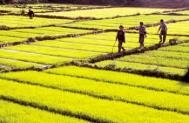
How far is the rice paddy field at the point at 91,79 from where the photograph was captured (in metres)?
13.2

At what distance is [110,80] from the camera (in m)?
17.8

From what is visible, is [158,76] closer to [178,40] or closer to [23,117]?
[23,117]

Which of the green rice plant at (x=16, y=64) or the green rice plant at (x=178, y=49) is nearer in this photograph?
the green rice plant at (x=16, y=64)

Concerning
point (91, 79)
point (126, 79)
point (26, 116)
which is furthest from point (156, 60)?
point (26, 116)

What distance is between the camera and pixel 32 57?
23.1 m

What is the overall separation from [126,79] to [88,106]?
423 centimetres

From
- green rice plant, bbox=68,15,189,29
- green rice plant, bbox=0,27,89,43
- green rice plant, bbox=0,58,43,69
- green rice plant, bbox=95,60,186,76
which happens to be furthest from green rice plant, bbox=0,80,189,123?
green rice plant, bbox=68,15,189,29

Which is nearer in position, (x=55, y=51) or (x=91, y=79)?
(x=91, y=79)

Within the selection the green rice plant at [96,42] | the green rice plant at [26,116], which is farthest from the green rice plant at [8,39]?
the green rice plant at [26,116]

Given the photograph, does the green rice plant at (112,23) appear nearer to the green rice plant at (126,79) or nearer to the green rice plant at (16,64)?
the green rice plant at (16,64)

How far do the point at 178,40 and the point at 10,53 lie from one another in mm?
10377

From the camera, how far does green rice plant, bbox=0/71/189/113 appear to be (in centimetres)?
1429

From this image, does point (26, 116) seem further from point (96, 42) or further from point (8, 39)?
point (8, 39)

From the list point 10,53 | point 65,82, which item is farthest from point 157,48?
point 65,82
